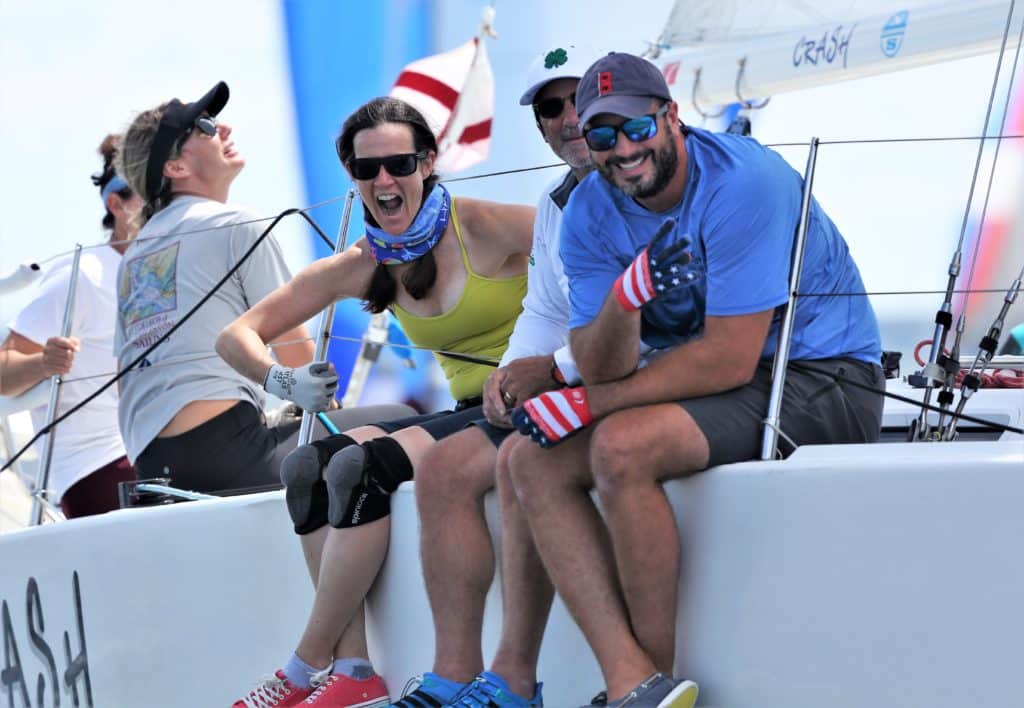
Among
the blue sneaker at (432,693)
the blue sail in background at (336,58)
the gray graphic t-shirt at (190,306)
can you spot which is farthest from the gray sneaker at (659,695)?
the blue sail in background at (336,58)

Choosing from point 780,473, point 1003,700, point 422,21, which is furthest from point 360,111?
point 422,21

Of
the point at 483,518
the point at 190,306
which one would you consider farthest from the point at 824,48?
the point at 483,518

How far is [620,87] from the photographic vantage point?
226 centimetres

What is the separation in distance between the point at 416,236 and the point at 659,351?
0.63 meters

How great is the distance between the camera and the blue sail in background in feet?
25.8

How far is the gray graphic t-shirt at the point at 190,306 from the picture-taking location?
135 inches

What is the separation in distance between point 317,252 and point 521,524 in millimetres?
5196

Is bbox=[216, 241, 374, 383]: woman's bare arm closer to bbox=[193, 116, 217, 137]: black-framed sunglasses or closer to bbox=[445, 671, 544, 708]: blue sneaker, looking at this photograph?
bbox=[193, 116, 217, 137]: black-framed sunglasses

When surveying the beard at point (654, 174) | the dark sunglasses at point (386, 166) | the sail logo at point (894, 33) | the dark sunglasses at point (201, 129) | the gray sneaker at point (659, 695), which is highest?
the sail logo at point (894, 33)

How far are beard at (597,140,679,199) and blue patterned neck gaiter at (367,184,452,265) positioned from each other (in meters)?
0.65

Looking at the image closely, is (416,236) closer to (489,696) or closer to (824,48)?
(489,696)

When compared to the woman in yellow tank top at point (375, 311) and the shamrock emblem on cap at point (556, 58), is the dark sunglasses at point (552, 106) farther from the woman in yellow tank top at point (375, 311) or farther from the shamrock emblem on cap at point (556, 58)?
the woman in yellow tank top at point (375, 311)

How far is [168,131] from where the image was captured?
3.66 m

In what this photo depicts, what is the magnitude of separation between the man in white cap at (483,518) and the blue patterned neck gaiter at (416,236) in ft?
0.85
